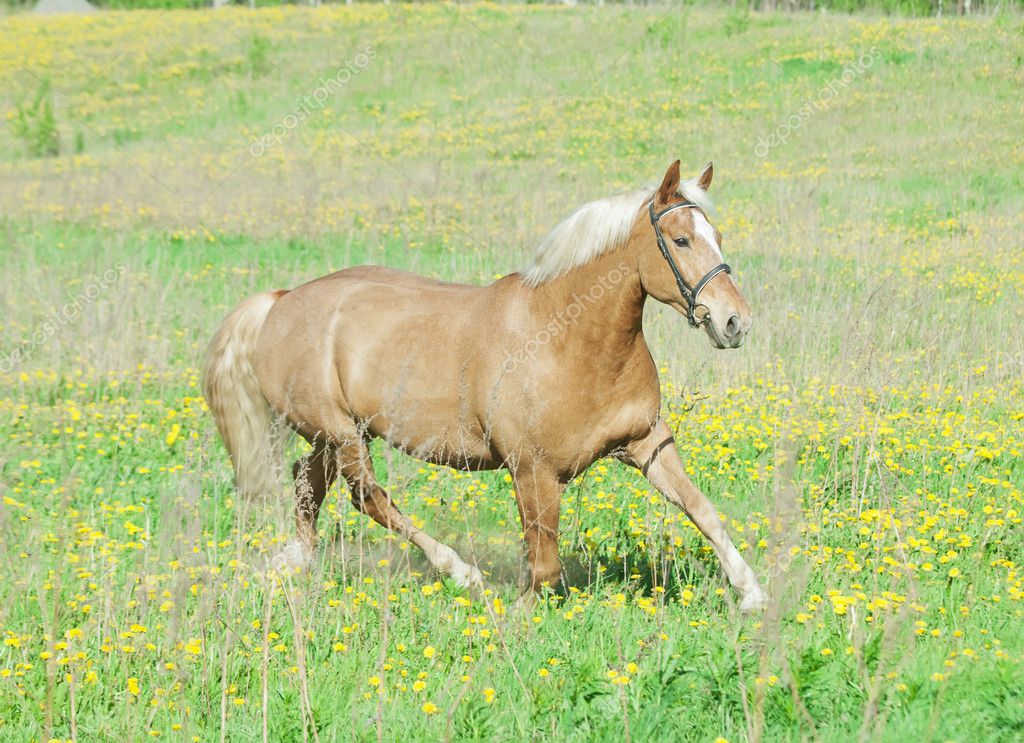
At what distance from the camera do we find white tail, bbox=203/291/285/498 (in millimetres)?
6070

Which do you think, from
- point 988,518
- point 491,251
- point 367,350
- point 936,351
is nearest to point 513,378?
point 367,350

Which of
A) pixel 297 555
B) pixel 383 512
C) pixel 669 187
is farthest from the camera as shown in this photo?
pixel 383 512

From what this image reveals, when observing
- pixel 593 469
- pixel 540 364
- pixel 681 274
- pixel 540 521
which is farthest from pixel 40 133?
pixel 681 274

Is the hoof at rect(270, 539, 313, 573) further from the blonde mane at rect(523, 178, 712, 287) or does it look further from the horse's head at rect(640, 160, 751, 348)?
the horse's head at rect(640, 160, 751, 348)

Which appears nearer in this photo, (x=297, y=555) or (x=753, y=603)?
(x=753, y=603)

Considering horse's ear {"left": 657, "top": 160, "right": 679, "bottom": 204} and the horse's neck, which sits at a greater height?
horse's ear {"left": 657, "top": 160, "right": 679, "bottom": 204}
